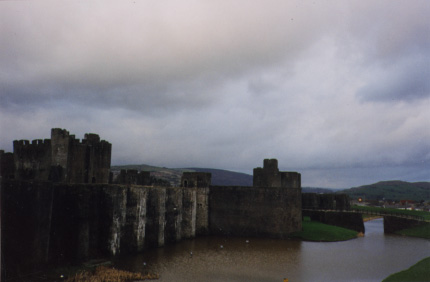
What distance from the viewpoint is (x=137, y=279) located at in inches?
738

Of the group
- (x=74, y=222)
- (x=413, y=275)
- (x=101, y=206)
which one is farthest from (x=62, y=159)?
(x=413, y=275)

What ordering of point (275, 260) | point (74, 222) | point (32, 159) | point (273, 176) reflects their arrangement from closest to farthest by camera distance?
point (74, 222)
point (275, 260)
point (32, 159)
point (273, 176)

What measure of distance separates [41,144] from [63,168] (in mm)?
3977

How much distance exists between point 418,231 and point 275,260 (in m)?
25.9

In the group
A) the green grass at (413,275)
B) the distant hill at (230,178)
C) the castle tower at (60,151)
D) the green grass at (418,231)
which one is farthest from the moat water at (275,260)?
the distant hill at (230,178)

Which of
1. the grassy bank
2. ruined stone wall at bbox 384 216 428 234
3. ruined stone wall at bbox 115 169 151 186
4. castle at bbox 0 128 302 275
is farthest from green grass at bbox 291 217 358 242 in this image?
the grassy bank

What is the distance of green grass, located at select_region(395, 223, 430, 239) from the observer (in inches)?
1563

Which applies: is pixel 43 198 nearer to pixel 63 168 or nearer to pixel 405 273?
pixel 63 168

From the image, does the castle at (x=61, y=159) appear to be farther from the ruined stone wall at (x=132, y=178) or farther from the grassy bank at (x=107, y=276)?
the grassy bank at (x=107, y=276)

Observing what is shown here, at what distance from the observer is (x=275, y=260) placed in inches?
977

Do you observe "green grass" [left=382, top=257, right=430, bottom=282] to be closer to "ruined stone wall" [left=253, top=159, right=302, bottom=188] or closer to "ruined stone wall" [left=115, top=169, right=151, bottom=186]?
"ruined stone wall" [left=253, top=159, right=302, bottom=188]

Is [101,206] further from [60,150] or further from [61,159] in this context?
[60,150]

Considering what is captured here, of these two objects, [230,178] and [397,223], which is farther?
[230,178]

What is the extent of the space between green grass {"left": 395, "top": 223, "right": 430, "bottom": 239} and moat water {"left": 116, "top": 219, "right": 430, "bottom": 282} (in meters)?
5.37
